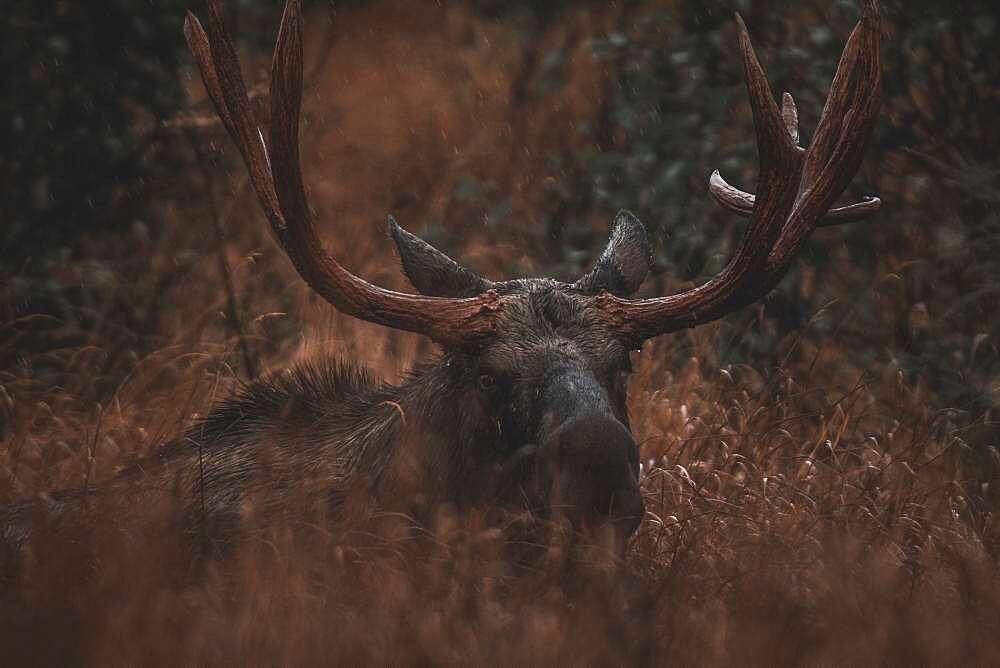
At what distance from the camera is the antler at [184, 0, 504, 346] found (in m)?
3.90

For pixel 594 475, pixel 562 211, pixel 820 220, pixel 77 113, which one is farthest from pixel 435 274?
pixel 562 211

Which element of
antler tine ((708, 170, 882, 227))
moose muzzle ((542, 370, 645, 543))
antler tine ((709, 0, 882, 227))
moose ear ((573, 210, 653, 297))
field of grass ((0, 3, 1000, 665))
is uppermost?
antler tine ((709, 0, 882, 227))

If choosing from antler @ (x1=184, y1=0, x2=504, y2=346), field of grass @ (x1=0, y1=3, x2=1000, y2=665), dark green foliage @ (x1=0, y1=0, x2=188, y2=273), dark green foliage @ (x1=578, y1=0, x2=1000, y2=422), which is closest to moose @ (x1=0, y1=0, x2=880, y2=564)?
antler @ (x1=184, y1=0, x2=504, y2=346)

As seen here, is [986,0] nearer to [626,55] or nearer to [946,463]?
[626,55]

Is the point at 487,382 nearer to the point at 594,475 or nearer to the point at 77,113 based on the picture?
the point at 594,475

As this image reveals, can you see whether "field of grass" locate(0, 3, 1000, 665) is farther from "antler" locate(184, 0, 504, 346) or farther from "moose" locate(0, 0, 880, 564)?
"antler" locate(184, 0, 504, 346)

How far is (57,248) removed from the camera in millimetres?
6508

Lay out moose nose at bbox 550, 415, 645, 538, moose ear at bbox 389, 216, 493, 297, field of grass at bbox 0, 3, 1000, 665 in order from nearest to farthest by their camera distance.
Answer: field of grass at bbox 0, 3, 1000, 665
moose nose at bbox 550, 415, 645, 538
moose ear at bbox 389, 216, 493, 297

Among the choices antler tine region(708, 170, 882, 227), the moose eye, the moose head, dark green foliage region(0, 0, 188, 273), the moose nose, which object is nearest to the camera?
the moose nose

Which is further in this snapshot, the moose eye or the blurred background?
the blurred background

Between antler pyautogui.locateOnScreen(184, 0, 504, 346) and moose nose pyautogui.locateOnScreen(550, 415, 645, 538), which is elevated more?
antler pyautogui.locateOnScreen(184, 0, 504, 346)

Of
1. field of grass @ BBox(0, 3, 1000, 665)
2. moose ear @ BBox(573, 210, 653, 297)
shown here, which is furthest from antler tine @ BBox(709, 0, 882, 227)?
field of grass @ BBox(0, 3, 1000, 665)

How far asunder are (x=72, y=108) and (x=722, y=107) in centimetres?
295

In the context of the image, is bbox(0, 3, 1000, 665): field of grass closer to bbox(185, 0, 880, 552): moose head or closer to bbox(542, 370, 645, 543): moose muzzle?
bbox(542, 370, 645, 543): moose muzzle
